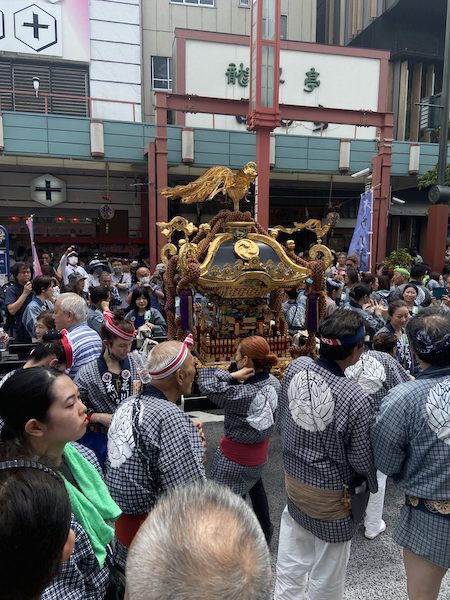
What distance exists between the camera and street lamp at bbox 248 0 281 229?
9.02 m

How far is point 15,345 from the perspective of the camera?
4.92m

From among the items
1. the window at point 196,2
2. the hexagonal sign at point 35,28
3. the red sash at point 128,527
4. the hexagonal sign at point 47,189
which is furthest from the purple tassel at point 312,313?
the window at point 196,2

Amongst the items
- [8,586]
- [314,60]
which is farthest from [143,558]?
[314,60]

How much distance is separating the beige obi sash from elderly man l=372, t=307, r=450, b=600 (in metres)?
0.24

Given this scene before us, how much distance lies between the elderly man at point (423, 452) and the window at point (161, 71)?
44.4 ft

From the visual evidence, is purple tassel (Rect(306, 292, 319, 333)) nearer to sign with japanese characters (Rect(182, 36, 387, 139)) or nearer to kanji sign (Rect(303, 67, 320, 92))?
sign with japanese characters (Rect(182, 36, 387, 139))

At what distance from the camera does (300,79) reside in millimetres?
11984

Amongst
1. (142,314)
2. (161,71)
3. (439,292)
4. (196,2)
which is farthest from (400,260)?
(196,2)

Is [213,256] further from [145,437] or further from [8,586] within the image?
[8,586]

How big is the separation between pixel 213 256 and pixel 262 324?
3.32ft

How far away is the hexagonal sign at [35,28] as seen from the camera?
11.3 meters

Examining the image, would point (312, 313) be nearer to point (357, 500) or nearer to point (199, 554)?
point (357, 500)

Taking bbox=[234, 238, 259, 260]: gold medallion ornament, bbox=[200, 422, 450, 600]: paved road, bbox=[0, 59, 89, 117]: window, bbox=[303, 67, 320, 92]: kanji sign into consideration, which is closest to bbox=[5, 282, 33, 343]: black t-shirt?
bbox=[234, 238, 259, 260]: gold medallion ornament

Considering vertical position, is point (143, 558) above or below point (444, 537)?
above
